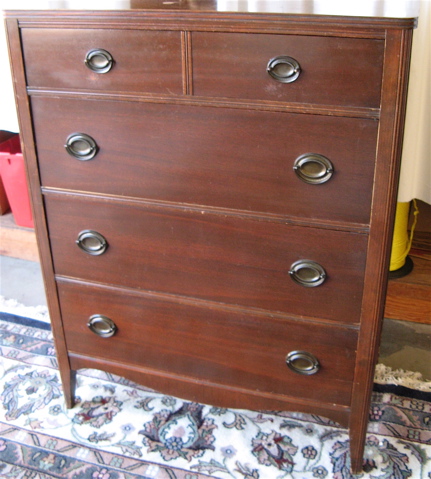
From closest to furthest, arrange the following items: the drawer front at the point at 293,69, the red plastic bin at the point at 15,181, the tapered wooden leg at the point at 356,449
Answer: the drawer front at the point at 293,69 < the tapered wooden leg at the point at 356,449 < the red plastic bin at the point at 15,181

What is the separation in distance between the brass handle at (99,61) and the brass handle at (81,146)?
155 mm

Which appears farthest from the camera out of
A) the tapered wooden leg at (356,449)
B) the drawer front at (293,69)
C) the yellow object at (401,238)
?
the yellow object at (401,238)

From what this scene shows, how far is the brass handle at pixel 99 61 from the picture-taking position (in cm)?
124

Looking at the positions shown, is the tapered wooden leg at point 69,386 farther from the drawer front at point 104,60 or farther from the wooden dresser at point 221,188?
the drawer front at point 104,60

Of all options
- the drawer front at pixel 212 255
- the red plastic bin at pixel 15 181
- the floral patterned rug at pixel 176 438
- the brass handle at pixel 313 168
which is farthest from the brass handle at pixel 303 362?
the red plastic bin at pixel 15 181

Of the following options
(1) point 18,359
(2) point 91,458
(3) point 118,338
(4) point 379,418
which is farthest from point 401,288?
(1) point 18,359

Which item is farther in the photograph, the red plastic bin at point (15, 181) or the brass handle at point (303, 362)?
the red plastic bin at point (15, 181)

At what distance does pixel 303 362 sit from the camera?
1.40 meters

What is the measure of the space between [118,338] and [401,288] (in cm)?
103

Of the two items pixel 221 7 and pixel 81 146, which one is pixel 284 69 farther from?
pixel 81 146

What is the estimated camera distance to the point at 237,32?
3.71ft

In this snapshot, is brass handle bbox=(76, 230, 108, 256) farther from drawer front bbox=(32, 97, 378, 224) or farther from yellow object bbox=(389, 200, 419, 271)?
yellow object bbox=(389, 200, 419, 271)

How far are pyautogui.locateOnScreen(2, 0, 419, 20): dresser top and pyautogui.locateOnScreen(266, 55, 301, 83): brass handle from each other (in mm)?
84

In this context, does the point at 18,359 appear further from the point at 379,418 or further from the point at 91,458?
the point at 379,418
